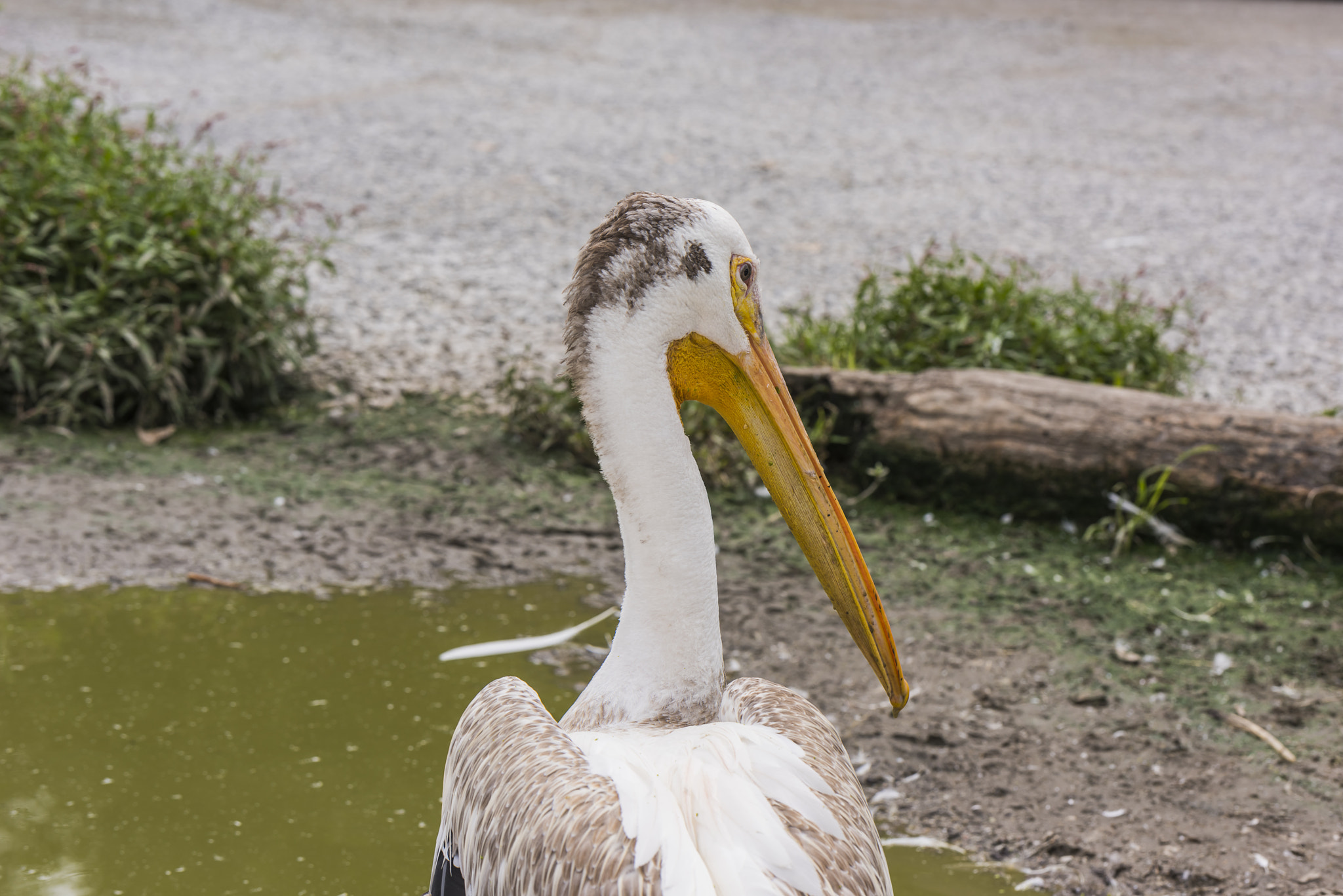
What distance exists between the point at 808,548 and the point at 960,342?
2974 mm

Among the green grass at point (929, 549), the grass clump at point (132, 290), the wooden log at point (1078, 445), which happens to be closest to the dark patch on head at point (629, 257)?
the green grass at point (929, 549)

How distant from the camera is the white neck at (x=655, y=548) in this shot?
2188 millimetres

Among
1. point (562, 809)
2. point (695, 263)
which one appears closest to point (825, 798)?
point (562, 809)

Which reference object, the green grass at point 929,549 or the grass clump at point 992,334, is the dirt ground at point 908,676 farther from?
the grass clump at point 992,334

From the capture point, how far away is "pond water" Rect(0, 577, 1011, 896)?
2.74 m

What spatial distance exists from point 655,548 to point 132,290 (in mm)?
3560

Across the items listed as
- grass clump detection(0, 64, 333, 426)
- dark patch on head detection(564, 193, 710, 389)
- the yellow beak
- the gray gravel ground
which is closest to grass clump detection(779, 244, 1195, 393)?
the gray gravel ground

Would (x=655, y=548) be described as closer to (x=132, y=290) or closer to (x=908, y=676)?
(x=908, y=676)

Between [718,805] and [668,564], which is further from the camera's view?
[668,564]

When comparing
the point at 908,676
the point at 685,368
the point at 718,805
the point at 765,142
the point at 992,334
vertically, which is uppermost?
the point at 765,142

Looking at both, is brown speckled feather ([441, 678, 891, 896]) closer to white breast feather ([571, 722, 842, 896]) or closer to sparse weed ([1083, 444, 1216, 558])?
white breast feather ([571, 722, 842, 896])

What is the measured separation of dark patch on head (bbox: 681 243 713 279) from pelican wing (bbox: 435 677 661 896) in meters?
0.81

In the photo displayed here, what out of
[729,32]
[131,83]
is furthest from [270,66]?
[729,32]

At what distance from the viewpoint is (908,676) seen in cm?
364
